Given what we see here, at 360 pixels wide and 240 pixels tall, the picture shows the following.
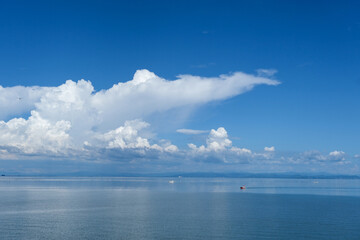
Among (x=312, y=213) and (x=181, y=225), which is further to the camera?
(x=312, y=213)

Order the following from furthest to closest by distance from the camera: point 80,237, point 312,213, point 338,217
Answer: point 312,213
point 338,217
point 80,237

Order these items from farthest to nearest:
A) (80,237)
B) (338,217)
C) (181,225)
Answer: (338,217), (181,225), (80,237)

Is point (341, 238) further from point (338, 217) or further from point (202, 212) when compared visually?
point (202, 212)

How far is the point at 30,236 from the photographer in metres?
53.7

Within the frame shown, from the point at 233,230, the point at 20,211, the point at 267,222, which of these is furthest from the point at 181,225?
the point at 20,211

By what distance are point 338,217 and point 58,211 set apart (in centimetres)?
6123

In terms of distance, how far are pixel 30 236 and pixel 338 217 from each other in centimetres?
5917

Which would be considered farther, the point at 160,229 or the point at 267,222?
the point at 267,222

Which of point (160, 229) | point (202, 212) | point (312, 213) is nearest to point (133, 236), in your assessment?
point (160, 229)

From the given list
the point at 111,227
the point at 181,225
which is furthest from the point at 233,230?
the point at 111,227

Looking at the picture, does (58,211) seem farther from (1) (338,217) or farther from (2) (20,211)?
(1) (338,217)

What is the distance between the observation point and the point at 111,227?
6200 cm

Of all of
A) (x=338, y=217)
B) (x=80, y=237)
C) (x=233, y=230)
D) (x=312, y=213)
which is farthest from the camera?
(x=312, y=213)

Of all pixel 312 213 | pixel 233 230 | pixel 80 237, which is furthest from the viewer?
pixel 312 213
